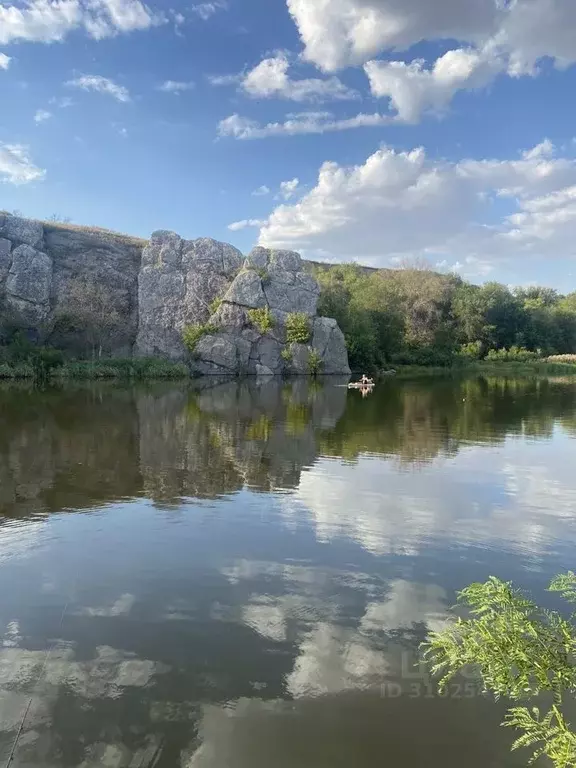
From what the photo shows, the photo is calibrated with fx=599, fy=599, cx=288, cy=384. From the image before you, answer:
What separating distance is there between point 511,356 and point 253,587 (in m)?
71.5

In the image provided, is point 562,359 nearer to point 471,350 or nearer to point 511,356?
point 511,356

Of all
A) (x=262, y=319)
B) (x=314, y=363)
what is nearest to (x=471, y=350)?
(x=314, y=363)

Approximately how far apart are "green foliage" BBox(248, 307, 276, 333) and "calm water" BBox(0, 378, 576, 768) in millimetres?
38139

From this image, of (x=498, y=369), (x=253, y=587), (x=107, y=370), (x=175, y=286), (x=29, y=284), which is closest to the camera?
(x=253, y=587)

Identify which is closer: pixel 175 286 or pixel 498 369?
pixel 175 286

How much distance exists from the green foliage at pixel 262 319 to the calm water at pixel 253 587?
38.1m

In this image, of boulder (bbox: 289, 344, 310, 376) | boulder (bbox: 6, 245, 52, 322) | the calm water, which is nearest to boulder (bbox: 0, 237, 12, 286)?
boulder (bbox: 6, 245, 52, 322)

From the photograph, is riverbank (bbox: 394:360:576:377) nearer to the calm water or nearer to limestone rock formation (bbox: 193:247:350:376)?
limestone rock formation (bbox: 193:247:350:376)

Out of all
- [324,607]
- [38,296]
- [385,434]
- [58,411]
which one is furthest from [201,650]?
[38,296]

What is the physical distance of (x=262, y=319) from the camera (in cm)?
5566

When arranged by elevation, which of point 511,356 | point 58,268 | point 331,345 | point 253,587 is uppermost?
point 58,268

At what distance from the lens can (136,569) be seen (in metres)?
7.97

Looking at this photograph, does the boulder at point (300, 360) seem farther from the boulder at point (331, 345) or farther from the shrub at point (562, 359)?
the shrub at point (562, 359)

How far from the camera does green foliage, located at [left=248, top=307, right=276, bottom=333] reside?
55.5m
